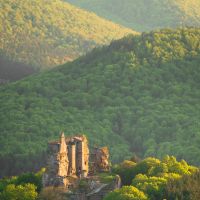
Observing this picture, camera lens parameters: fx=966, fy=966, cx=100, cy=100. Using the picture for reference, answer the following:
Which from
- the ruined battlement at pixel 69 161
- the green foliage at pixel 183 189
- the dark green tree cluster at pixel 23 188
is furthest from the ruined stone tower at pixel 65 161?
the green foliage at pixel 183 189

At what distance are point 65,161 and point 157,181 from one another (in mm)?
14748

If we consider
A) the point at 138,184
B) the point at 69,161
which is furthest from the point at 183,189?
the point at 69,161

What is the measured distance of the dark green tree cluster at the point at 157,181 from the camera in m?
144

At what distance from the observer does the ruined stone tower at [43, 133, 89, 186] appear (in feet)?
487

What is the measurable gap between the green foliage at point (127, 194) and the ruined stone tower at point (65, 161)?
9.45 meters

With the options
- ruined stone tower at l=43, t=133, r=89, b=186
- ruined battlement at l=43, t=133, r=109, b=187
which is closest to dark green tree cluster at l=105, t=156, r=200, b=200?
ruined battlement at l=43, t=133, r=109, b=187

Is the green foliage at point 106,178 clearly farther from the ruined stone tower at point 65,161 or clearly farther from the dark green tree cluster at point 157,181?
the ruined stone tower at point 65,161

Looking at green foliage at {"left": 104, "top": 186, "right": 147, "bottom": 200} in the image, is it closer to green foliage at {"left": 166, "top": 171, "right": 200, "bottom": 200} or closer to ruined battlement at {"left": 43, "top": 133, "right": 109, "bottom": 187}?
green foliage at {"left": 166, "top": 171, "right": 200, "bottom": 200}

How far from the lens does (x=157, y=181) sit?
5955 inches

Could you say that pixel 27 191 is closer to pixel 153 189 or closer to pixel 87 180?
pixel 87 180

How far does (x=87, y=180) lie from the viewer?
15175cm

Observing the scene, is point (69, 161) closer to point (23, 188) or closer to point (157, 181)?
point (23, 188)

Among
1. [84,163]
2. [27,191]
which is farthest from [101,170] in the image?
[27,191]

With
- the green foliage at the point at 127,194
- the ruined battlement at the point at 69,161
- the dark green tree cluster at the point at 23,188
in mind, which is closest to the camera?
the green foliage at the point at 127,194
